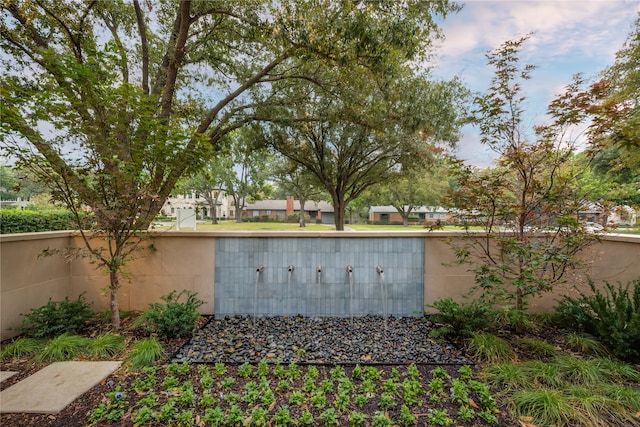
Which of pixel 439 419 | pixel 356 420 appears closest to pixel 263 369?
pixel 356 420

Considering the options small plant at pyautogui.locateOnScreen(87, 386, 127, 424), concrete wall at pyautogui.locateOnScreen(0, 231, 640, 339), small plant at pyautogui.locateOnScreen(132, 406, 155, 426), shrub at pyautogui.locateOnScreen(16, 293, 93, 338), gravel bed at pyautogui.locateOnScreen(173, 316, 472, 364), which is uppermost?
concrete wall at pyautogui.locateOnScreen(0, 231, 640, 339)

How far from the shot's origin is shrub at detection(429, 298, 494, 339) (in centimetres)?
318

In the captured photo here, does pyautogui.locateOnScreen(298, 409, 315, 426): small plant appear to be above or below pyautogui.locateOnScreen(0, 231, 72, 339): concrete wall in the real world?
below

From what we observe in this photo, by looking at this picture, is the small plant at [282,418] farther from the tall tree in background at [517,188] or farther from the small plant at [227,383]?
the tall tree in background at [517,188]

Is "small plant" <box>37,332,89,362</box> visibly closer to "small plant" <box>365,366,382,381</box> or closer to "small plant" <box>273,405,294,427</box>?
"small plant" <box>273,405,294,427</box>

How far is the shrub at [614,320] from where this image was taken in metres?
2.57

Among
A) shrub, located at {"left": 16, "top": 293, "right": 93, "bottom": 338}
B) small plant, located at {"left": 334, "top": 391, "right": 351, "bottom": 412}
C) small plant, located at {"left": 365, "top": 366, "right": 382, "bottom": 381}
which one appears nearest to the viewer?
small plant, located at {"left": 334, "top": 391, "right": 351, "bottom": 412}

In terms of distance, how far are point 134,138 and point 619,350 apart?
18.4 ft

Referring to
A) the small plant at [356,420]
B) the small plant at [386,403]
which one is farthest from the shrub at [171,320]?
the small plant at [386,403]

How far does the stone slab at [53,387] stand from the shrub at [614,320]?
5.00m

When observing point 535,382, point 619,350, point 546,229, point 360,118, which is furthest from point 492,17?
point 535,382

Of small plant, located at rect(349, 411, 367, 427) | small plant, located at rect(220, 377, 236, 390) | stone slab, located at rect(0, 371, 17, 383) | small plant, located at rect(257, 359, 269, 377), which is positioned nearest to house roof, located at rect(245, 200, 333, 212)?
small plant, located at rect(257, 359, 269, 377)

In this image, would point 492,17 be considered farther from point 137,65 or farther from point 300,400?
point 137,65

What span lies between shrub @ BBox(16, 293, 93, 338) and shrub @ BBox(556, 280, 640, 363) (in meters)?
6.01
